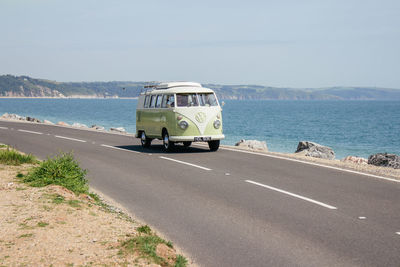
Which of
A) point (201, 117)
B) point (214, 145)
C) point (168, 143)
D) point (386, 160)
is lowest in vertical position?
point (386, 160)

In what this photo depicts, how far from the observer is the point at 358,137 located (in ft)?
196

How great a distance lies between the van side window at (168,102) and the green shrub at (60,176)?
8.09 meters

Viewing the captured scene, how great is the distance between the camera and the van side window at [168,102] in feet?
60.7

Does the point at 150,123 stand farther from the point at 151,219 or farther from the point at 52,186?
the point at 151,219

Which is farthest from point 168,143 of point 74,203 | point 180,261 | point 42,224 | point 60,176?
point 180,261

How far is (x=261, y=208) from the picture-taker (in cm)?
896

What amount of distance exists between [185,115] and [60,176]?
8274mm

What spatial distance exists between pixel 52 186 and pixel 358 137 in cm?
5485

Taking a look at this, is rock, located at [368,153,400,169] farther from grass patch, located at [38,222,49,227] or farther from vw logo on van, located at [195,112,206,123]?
grass patch, located at [38,222,49,227]

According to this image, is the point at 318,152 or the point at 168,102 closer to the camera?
the point at 168,102

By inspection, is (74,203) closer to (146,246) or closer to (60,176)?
(60,176)

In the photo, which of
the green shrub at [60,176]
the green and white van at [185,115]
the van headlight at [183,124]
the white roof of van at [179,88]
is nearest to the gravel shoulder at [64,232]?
the green shrub at [60,176]

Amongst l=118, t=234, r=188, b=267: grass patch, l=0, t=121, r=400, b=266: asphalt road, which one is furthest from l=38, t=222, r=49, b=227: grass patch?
l=0, t=121, r=400, b=266: asphalt road

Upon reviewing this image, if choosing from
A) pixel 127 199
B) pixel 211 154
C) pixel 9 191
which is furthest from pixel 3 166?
pixel 211 154
